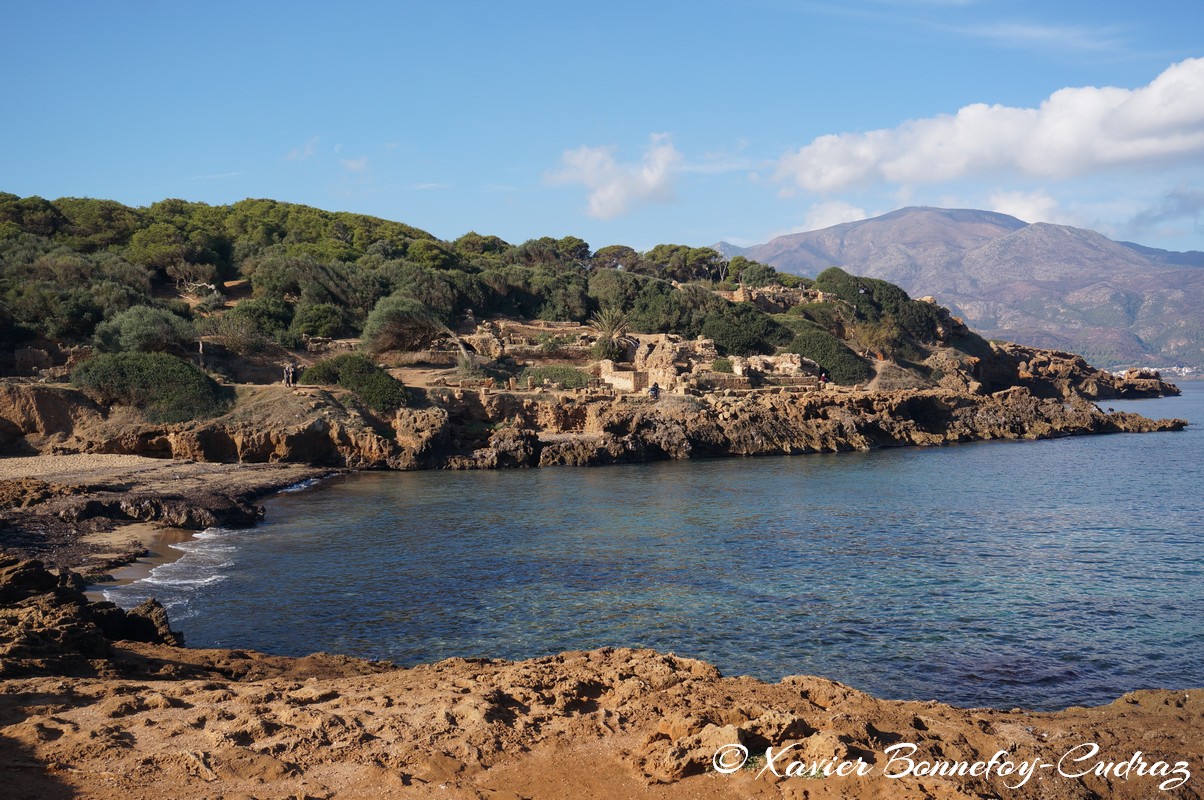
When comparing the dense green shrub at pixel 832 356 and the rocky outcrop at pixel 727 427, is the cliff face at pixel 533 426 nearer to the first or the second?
the rocky outcrop at pixel 727 427

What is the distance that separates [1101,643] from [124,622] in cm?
1338

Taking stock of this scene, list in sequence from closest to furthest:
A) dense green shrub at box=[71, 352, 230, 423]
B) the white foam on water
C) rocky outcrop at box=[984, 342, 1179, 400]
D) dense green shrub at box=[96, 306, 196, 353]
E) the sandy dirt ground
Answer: the sandy dirt ground
the white foam on water
dense green shrub at box=[71, 352, 230, 423]
dense green shrub at box=[96, 306, 196, 353]
rocky outcrop at box=[984, 342, 1179, 400]

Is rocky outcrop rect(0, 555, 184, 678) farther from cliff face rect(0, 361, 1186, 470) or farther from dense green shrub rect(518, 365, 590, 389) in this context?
dense green shrub rect(518, 365, 590, 389)

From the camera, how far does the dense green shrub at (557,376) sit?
4194 centimetres

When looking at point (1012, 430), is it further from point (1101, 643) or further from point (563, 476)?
point (1101, 643)

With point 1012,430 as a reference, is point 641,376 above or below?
above

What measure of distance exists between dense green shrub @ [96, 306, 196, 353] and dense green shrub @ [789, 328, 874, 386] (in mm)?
35354

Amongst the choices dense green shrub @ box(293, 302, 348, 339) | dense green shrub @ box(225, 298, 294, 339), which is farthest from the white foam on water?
dense green shrub @ box(293, 302, 348, 339)

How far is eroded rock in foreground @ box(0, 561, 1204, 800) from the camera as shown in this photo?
6371mm

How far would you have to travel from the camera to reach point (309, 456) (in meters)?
31.9

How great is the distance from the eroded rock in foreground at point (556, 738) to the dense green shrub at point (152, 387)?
23947mm

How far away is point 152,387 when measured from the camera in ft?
104

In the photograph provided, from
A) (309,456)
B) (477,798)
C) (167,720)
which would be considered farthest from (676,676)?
(309,456)

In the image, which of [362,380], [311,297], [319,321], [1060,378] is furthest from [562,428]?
[1060,378]
